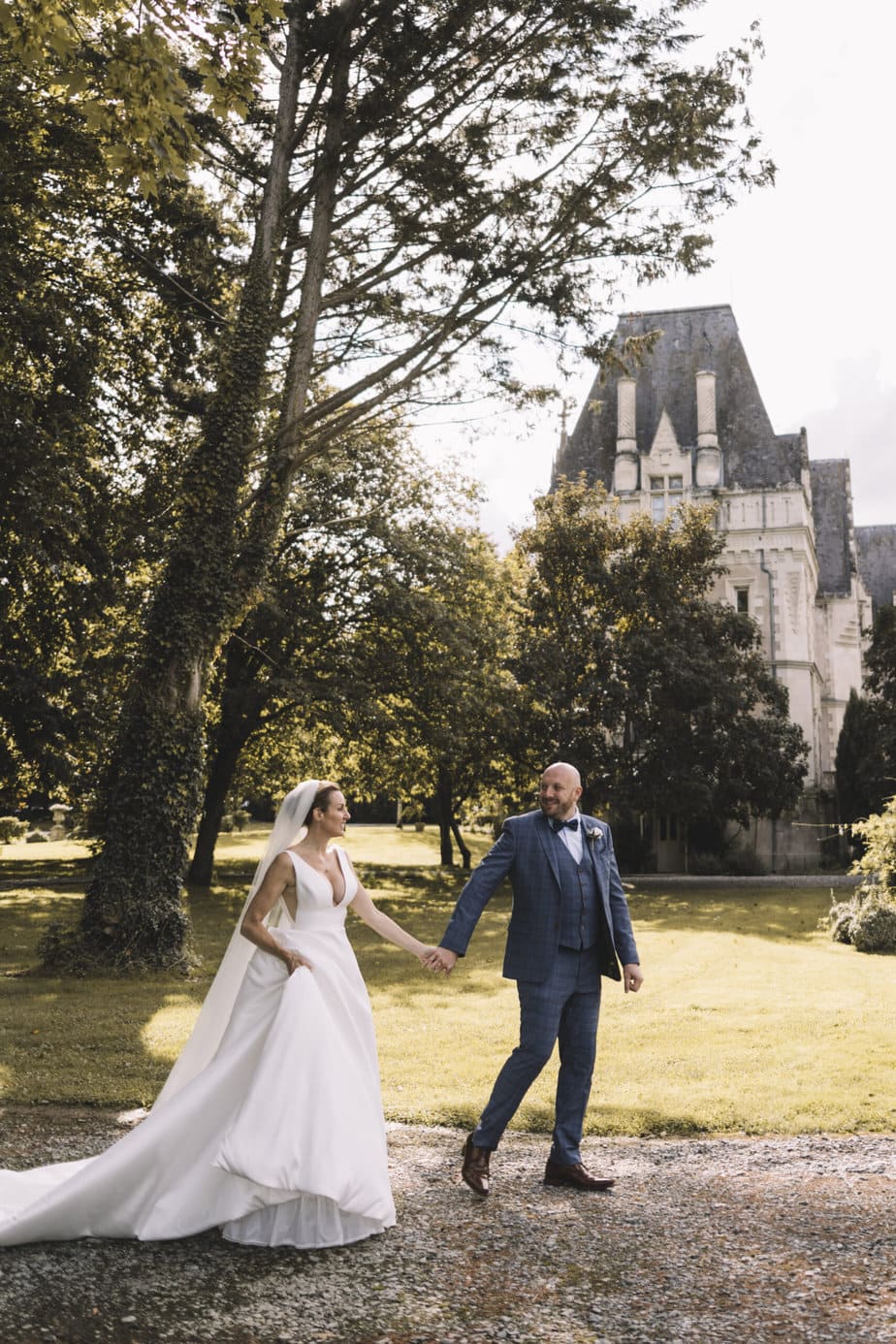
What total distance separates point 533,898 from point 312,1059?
1.52 metres

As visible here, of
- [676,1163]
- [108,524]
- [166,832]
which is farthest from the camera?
[108,524]

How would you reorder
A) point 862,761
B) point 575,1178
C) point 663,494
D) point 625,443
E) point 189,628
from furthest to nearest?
1. point 625,443
2. point 663,494
3. point 862,761
4. point 189,628
5. point 575,1178

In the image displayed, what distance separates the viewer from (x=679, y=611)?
3369 cm

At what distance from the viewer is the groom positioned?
5.68 meters

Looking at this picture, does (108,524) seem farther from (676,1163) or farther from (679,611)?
Result: (679,611)

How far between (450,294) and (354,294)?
147 centimetres

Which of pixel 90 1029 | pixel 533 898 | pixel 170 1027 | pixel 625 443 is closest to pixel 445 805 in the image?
pixel 625 443

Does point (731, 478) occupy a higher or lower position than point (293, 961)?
higher

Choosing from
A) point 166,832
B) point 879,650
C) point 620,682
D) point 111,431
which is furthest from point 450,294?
point 879,650

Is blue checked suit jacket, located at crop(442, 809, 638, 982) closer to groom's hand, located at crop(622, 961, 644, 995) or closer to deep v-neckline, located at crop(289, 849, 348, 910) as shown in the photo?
groom's hand, located at crop(622, 961, 644, 995)

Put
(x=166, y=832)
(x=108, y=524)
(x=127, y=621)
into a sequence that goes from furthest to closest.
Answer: (x=127, y=621)
(x=108, y=524)
(x=166, y=832)

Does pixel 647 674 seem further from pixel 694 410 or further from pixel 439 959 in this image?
pixel 439 959

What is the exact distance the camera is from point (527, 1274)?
4461 millimetres

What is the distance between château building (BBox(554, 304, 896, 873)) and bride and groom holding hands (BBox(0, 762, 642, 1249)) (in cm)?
3338
